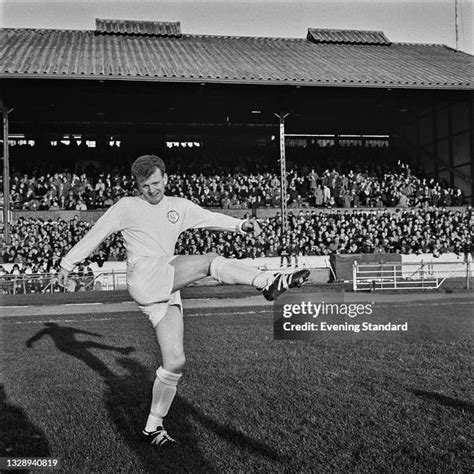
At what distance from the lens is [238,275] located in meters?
5.09

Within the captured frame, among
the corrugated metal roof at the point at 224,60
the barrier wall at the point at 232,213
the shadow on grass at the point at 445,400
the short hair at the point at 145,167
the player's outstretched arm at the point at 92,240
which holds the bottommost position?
the shadow on grass at the point at 445,400

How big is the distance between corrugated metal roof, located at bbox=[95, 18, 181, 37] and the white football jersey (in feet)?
100

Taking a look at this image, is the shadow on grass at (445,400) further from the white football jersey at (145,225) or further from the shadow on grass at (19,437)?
the shadow on grass at (19,437)

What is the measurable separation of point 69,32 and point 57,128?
18.2 ft

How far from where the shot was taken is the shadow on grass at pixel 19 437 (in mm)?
5180

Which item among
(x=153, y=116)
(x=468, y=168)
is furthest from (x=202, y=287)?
(x=468, y=168)

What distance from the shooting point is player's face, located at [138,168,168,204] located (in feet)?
17.4

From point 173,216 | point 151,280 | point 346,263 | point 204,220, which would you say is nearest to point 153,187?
point 173,216

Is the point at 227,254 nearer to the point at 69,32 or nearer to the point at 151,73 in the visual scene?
the point at 151,73

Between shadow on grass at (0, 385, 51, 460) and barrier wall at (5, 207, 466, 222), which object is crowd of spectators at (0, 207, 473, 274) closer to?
barrier wall at (5, 207, 466, 222)

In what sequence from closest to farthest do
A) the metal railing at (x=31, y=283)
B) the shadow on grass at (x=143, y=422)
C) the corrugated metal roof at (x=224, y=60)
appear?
the shadow on grass at (x=143, y=422), the metal railing at (x=31, y=283), the corrugated metal roof at (x=224, y=60)

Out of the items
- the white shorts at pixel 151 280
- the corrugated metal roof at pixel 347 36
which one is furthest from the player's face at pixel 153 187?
the corrugated metal roof at pixel 347 36

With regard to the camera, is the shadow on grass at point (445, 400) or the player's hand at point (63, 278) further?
the shadow on grass at point (445, 400)

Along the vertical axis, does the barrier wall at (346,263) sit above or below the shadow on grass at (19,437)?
above
